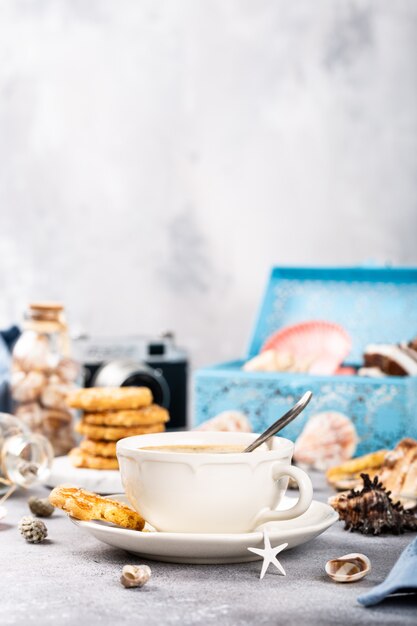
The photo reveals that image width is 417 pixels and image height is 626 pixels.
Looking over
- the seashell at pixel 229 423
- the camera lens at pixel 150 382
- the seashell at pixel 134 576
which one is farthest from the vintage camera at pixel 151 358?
the seashell at pixel 134 576

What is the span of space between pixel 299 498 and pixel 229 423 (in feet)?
2.15

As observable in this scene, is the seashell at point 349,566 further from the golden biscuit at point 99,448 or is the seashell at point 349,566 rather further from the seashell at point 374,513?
the golden biscuit at point 99,448

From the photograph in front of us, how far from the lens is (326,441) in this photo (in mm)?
1422

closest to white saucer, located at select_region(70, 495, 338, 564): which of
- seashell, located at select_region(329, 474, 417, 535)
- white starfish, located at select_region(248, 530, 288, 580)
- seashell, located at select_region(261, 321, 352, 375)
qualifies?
white starfish, located at select_region(248, 530, 288, 580)

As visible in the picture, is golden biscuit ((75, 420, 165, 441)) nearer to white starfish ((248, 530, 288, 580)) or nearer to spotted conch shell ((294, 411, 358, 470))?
spotted conch shell ((294, 411, 358, 470))

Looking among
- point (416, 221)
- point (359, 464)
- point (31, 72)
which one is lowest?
point (359, 464)

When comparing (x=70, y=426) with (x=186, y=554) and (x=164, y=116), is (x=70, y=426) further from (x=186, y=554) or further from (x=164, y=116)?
(x=164, y=116)

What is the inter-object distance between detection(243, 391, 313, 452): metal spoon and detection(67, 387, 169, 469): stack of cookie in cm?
33

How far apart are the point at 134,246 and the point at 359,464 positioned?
197cm

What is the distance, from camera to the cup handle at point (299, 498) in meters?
0.83

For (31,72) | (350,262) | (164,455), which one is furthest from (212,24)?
(164,455)

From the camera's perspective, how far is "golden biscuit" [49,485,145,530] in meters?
0.86

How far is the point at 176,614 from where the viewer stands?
70 cm

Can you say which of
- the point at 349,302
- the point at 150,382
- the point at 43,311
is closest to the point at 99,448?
the point at 43,311
